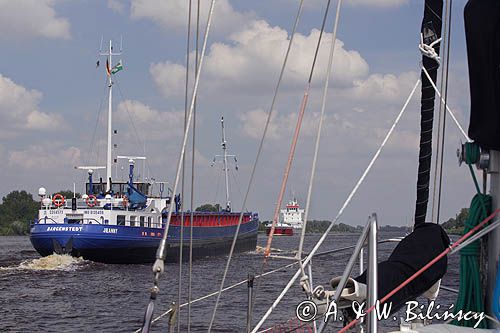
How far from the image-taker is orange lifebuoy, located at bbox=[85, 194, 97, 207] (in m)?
41.0

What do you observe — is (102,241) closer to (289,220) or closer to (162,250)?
(162,250)

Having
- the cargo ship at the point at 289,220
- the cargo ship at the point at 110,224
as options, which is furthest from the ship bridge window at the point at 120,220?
the cargo ship at the point at 289,220

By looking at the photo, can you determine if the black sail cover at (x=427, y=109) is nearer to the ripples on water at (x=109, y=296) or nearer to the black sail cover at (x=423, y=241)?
the black sail cover at (x=423, y=241)

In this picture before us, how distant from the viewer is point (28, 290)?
2972 centimetres

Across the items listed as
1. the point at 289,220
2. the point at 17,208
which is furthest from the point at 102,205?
the point at 17,208

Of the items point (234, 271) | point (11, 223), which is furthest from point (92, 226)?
point (11, 223)

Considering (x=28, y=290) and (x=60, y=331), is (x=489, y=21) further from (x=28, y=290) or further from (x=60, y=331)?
(x=28, y=290)

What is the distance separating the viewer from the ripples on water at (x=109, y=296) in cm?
2058

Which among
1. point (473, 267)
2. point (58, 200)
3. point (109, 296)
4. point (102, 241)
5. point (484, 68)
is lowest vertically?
point (109, 296)

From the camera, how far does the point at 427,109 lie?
518 cm

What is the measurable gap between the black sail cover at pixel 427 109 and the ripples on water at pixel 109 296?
8794 mm

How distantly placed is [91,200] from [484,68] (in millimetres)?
37539

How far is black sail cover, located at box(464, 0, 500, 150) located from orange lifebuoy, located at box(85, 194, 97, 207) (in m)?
37.2

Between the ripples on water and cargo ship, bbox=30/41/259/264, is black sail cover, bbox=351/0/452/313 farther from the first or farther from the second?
cargo ship, bbox=30/41/259/264
